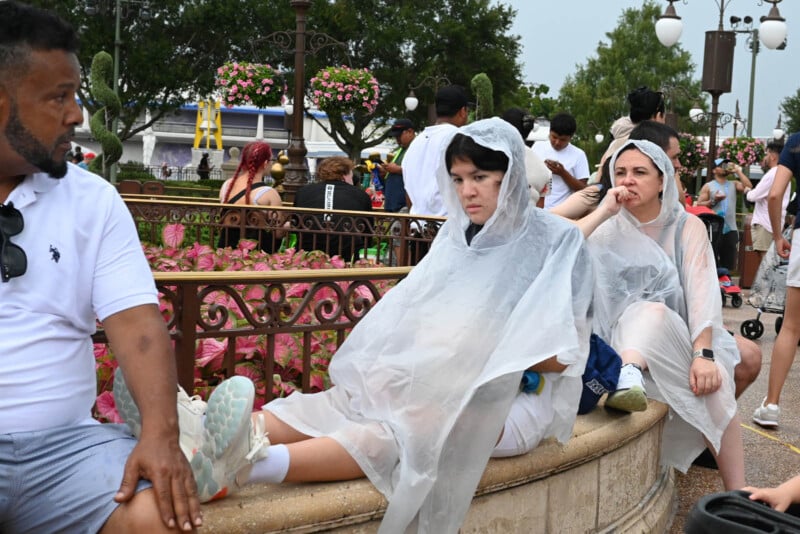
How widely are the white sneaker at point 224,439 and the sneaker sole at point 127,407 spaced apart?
0.61 feet

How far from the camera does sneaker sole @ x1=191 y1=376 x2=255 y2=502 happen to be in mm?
2469

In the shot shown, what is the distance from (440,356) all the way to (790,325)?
3.05m

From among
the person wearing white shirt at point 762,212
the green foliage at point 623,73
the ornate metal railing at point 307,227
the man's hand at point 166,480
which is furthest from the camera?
the green foliage at point 623,73

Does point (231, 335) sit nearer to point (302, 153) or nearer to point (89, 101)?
point (302, 153)

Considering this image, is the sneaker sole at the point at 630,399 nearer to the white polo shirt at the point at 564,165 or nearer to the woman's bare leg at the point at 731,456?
the woman's bare leg at the point at 731,456

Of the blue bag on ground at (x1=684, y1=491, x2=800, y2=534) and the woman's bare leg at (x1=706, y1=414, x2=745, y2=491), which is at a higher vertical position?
the blue bag on ground at (x1=684, y1=491, x2=800, y2=534)

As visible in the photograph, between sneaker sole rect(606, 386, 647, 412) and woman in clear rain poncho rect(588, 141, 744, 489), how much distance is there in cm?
17

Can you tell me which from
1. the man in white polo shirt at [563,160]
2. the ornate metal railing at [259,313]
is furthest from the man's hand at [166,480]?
the man in white polo shirt at [563,160]

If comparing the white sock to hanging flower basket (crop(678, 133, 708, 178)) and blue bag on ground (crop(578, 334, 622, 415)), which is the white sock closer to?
blue bag on ground (crop(578, 334, 622, 415))

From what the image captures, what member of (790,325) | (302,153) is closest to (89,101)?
(302,153)

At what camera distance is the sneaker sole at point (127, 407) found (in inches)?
103

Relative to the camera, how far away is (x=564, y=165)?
8.64 meters

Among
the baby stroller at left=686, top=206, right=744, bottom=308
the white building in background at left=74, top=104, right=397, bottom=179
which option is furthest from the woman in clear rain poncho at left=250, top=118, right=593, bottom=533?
the white building in background at left=74, top=104, right=397, bottom=179

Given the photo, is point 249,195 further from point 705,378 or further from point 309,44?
point 309,44
